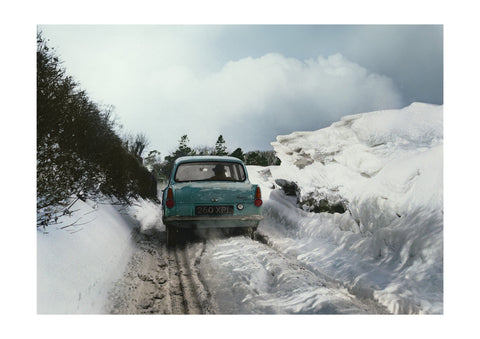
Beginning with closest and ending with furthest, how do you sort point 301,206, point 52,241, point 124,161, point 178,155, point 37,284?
point 37,284 → point 52,241 → point 178,155 → point 301,206 → point 124,161

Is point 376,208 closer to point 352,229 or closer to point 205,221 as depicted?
point 352,229

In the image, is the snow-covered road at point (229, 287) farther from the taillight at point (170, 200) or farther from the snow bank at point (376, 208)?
the taillight at point (170, 200)

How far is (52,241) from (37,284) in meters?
0.54

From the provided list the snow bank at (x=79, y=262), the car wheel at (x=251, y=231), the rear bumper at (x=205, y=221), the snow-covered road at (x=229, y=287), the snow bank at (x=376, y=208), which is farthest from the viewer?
the car wheel at (x=251, y=231)

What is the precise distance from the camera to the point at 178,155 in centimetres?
563

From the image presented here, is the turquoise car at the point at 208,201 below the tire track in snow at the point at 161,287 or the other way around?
the other way around

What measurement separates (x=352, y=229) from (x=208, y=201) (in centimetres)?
223

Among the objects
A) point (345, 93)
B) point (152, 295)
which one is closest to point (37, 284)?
point (152, 295)

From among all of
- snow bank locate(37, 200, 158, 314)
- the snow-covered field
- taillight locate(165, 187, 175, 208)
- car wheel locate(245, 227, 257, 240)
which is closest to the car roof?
taillight locate(165, 187, 175, 208)

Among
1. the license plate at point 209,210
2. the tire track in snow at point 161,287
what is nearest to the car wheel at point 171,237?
the tire track in snow at point 161,287

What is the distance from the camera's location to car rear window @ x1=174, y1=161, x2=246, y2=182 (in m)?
5.14

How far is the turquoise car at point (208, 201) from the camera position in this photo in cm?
472

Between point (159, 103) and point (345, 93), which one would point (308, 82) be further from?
point (159, 103)

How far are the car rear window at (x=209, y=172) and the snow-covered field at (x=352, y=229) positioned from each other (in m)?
0.95
